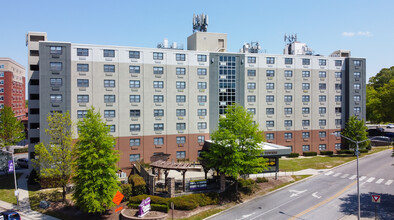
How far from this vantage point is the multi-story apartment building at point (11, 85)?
9019 cm

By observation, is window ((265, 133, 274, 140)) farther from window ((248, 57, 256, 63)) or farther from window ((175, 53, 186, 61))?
window ((175, 53, 186, 61))

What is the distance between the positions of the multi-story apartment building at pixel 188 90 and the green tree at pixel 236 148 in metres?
16.2

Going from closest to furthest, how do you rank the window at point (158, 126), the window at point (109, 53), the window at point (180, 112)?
the window at point (109, 53) → the window at point (158, 126) → the window at point (180, 112)

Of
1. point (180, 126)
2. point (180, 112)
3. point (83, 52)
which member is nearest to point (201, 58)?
point (180, 112)

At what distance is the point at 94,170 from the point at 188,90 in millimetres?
25649

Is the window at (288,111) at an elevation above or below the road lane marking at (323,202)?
above

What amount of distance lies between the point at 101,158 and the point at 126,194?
26.2 ft

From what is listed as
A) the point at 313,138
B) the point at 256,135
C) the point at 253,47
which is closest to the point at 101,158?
the point at 256,135

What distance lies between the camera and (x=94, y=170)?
32156 millimetres

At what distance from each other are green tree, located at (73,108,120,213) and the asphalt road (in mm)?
13216

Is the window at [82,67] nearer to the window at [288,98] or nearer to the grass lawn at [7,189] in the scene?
the grass lawn at [7,189]

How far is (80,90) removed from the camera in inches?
1869

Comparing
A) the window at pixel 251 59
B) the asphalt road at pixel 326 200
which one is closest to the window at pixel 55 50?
the window at pixel 251 59

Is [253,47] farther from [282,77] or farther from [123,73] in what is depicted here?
[123,73]
